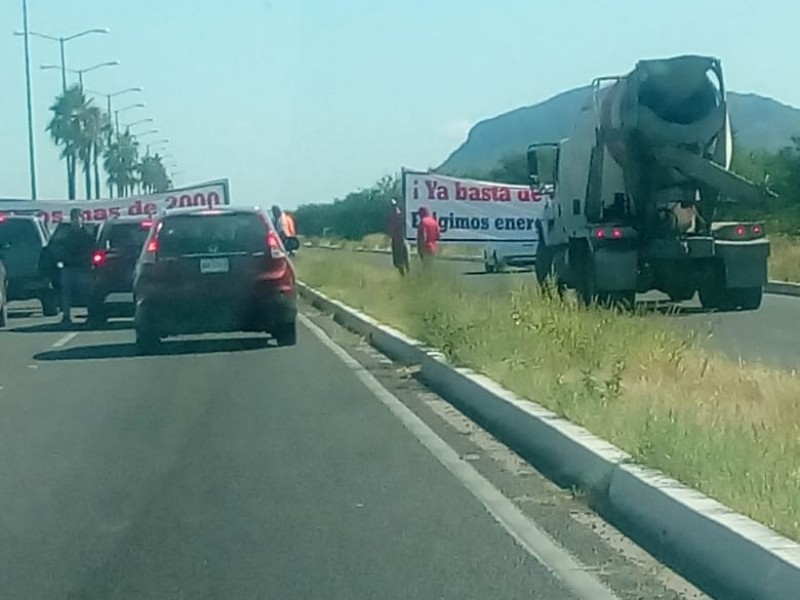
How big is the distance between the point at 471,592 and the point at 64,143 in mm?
95337

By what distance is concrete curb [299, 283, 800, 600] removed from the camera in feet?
25.6

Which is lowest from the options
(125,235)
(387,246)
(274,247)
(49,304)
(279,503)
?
(387,246)

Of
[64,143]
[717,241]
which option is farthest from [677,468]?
[64,143]

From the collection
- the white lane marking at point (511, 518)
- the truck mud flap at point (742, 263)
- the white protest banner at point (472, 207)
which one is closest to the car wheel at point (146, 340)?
the white lane marking at point (511, 518)

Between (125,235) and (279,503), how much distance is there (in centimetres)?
1931

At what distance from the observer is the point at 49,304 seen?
113 feet

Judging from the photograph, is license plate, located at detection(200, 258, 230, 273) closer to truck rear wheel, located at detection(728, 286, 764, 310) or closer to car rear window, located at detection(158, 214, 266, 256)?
car rear window, located at detection(158, 214, 266, 256)

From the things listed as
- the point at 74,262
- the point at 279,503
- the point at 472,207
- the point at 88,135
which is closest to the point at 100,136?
the point at 88,135

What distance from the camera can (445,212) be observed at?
4775cm

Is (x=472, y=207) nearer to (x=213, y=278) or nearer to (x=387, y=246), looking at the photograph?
(x=213, y=278)

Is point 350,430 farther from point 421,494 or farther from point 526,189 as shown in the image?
point 526,189

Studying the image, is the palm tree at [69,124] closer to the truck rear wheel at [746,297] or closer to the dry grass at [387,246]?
the dry grass at [387,246]

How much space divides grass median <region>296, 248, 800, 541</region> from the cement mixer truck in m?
4.80

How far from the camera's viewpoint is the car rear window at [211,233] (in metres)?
22.2
